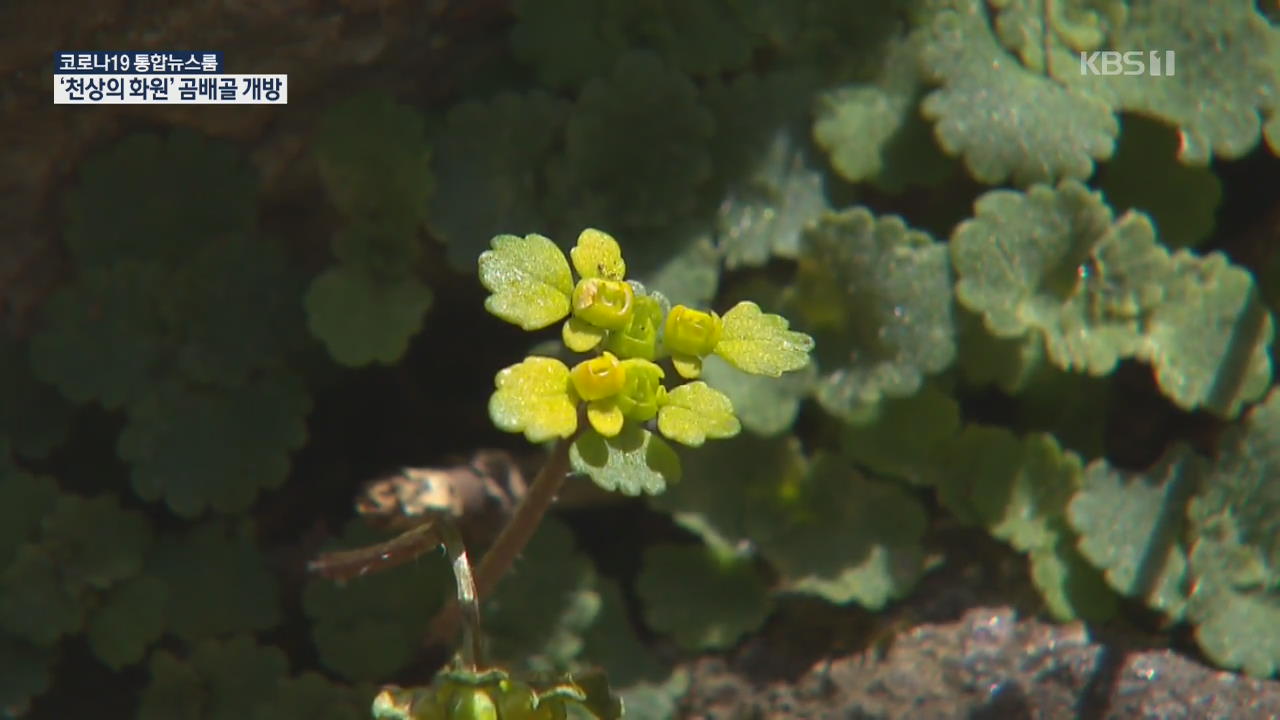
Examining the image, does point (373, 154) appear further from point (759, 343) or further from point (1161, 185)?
point (1161, 185)

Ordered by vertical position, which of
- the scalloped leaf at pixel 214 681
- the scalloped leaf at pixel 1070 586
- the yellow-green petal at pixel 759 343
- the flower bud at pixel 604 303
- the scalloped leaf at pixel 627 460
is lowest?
the scalloped leaf at pixel 214 681

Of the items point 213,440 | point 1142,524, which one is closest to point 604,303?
point 213,440

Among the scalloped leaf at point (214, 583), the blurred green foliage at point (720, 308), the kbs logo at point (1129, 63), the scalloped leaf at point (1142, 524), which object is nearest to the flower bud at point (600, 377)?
the blurred green foliage at point (720, 308)

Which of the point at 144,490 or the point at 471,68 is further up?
the point at 471,68

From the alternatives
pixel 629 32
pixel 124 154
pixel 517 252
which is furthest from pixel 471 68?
pixel 517 252

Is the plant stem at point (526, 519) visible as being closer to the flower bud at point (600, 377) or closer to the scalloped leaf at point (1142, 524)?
the flower bud at point (600, 377)

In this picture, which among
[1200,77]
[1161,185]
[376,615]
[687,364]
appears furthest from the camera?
[1161,185]

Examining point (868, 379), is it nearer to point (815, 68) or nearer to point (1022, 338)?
point (1022, 338)
